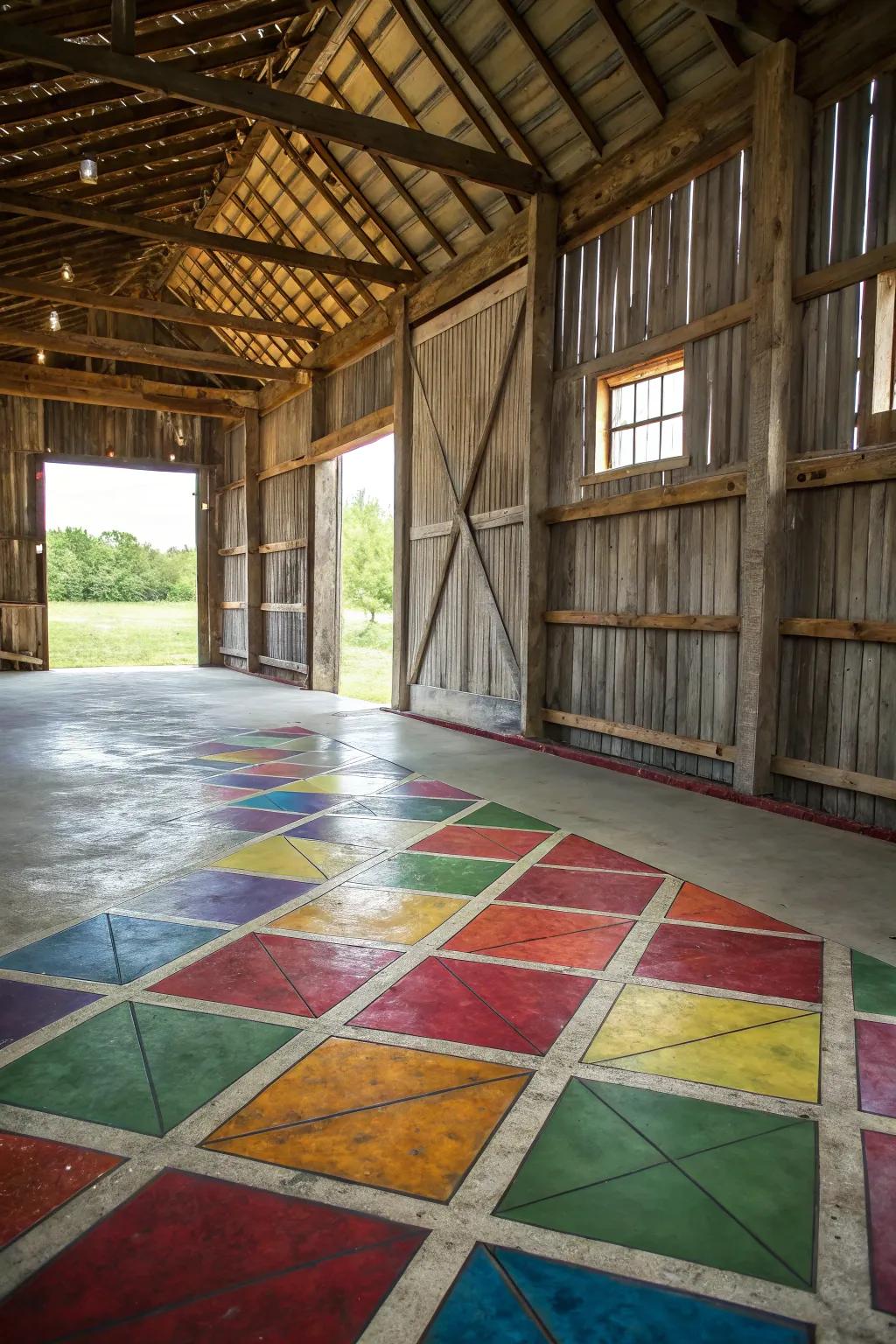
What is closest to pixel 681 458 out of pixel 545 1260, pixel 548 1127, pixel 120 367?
pixel 548 1127

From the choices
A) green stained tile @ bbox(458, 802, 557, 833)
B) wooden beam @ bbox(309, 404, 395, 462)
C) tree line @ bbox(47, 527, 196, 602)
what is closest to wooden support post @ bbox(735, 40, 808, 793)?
green stained tile @ bbox(458, 802, 557, 833)

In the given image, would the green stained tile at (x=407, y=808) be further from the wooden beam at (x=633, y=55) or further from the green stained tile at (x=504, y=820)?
the wooden beam at (x=633, y=55)

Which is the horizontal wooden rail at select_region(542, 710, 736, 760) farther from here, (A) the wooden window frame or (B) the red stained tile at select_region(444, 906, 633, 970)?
(B) the red stained tile at select_region(444, 906, 633, 970)

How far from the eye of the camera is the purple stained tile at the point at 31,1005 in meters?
2.42

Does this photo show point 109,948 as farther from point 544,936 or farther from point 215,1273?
point 215,1273

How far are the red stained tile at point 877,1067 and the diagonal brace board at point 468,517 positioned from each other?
215 inches

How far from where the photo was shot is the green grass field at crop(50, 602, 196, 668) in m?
26.5

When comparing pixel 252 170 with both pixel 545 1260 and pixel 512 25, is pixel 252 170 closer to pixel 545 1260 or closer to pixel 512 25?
pixel 512 25

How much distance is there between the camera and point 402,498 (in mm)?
9766

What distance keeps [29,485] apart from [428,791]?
1281 centimetres

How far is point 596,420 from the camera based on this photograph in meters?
6.89

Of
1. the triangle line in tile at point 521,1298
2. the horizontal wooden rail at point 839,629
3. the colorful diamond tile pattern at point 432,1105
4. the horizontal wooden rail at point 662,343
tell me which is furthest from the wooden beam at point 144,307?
the triangle line in tile at point 521,1298

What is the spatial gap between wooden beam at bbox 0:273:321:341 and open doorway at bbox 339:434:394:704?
19.2m

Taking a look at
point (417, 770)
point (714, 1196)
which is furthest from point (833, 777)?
point (714, 1196)
